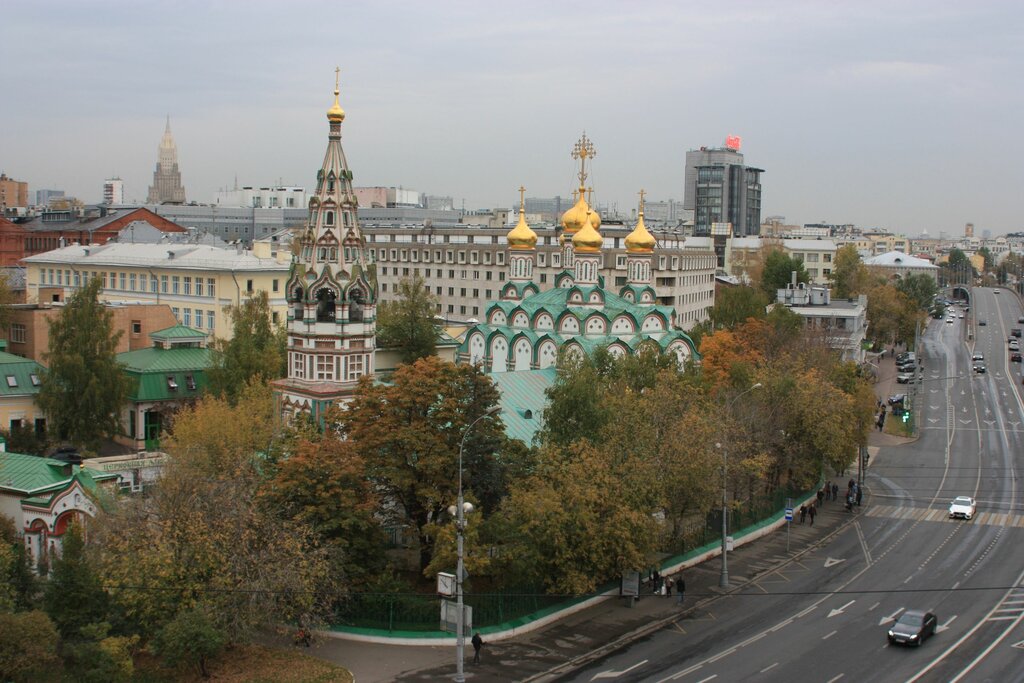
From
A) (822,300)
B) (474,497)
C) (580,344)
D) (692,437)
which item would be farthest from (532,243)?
(474,497)

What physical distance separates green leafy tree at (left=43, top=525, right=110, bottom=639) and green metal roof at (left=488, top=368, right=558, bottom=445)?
1821 centimetres

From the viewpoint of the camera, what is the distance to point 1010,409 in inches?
3063

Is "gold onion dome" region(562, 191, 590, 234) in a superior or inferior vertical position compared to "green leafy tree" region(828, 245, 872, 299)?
superior

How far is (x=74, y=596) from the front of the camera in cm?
2864

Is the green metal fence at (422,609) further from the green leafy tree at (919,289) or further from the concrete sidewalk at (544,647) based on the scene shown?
the green leafy tree at (919,289)

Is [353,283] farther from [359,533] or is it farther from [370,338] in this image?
[359,533]

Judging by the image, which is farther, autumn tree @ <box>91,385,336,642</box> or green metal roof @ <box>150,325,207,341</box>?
green metal roof @ <box>150,325,207,341</box>

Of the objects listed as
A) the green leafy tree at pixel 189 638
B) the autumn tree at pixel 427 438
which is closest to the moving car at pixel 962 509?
the autumn tree at pixel 427 438

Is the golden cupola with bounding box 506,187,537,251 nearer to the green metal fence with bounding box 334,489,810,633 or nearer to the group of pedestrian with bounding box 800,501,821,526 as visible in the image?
the group of pedestrian with bounding box 800,501,821,526

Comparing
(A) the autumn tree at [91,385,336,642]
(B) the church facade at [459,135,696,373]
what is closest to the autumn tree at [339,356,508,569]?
(A) the autumn tree at [91,385,336,642]

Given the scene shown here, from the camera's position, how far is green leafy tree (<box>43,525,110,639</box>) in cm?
2856

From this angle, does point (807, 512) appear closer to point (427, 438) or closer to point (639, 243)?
point (427, 438)

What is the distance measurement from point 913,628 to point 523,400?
21.6m

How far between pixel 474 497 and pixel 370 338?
11.2m
